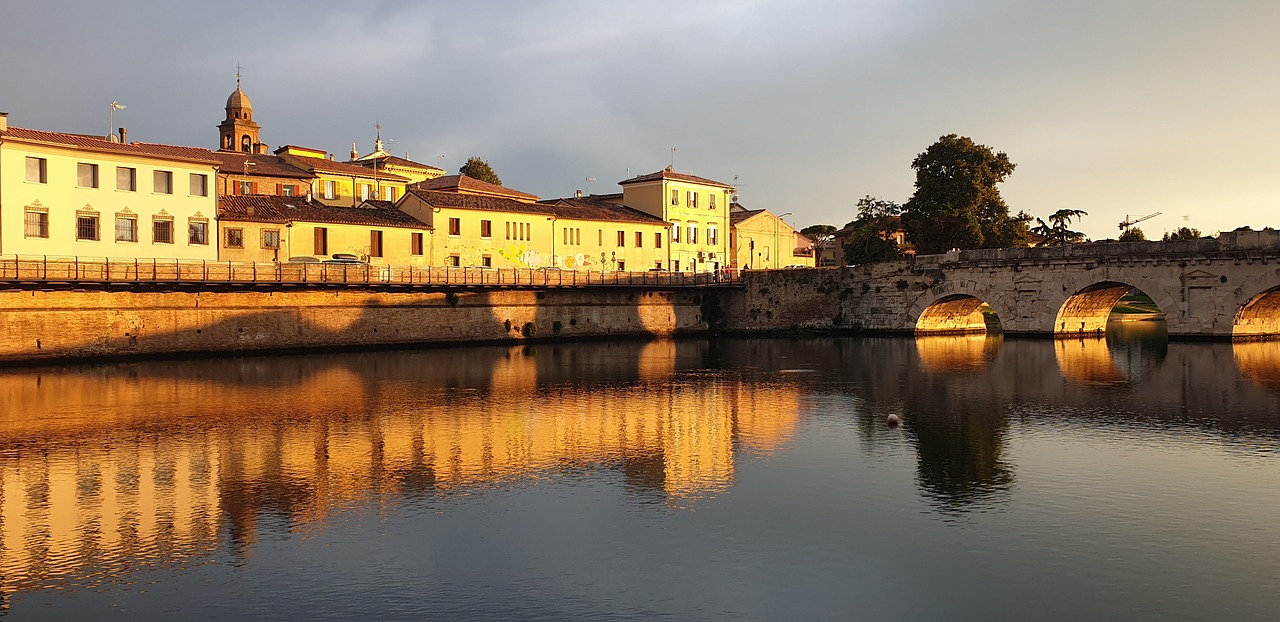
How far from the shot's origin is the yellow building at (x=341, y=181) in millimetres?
92500

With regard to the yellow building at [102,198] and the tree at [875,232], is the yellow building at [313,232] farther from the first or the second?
the tree at [875,232]

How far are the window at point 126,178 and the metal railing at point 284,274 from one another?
4.45m

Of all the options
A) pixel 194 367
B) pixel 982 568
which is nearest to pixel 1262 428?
pixel 982 568

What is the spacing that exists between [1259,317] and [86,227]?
72.7 meters

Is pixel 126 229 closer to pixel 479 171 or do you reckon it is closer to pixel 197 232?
pixel 197 232

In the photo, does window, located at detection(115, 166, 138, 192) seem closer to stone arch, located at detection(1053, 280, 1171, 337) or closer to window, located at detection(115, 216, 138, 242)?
window, located at detection(115, 216, 138, 242)

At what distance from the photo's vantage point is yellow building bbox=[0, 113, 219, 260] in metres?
54.2

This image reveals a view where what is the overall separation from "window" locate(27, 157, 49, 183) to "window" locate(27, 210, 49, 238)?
1.77 m

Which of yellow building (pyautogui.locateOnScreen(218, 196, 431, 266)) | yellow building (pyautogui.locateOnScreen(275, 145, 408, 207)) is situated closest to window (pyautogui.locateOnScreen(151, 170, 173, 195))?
yellow building (pyautogui.locateOnScreen(218, 196, 431, 266))

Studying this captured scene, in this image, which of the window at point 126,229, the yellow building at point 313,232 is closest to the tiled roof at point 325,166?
the yellow building at point 313,232

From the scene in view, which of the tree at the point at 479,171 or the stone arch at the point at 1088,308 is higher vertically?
the tree at the point at 479,171

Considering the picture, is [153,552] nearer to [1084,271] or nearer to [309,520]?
[309,520]

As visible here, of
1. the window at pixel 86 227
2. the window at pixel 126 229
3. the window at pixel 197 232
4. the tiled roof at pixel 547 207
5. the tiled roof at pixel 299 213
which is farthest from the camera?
the tiled roof at pixel 547 207

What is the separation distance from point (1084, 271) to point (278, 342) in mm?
53200
